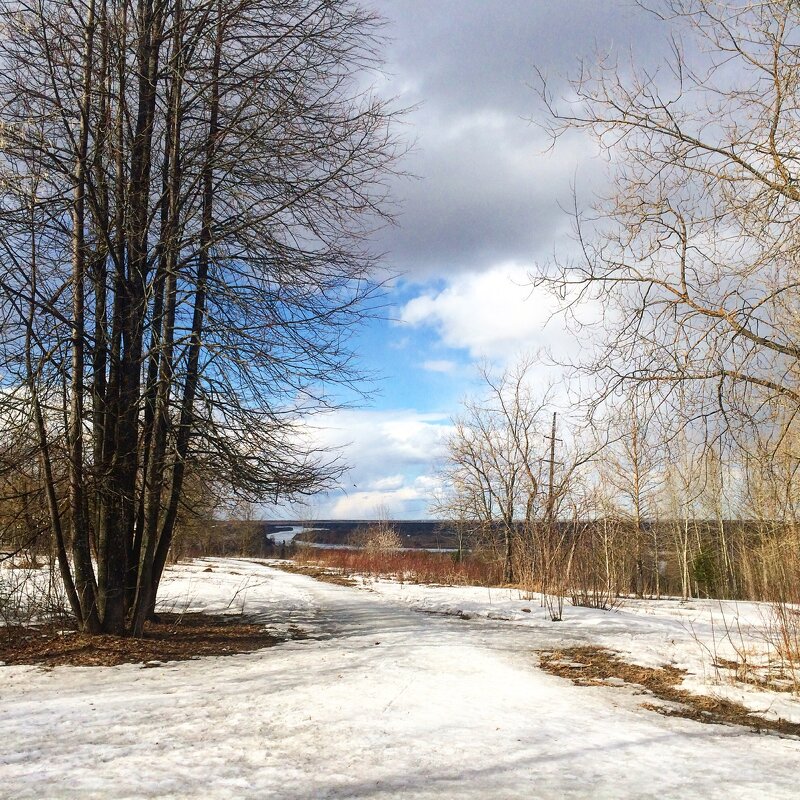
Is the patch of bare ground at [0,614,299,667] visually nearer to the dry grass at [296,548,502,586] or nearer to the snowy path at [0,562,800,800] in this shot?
the snowy path at [0,562,800,800]

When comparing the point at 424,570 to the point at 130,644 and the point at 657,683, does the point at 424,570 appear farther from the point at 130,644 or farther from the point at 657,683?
the point at 657,683

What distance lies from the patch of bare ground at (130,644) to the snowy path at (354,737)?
45 centimetres

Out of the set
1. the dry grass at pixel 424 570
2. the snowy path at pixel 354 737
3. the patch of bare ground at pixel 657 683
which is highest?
the snowy path at pixel 354 737

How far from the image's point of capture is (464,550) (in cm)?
4281

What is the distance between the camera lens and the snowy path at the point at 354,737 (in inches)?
140

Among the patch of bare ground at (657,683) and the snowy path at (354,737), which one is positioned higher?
the snowy path at (354,737)

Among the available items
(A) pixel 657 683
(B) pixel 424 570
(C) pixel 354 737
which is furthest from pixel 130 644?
(B) pixel 424 570

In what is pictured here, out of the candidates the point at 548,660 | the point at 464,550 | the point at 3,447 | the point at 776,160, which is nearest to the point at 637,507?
the point at 464,550

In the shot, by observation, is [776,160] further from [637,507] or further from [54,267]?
[637,507]

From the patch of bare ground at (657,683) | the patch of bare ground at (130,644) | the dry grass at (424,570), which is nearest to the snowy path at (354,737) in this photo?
the patch of bare ground at (657,683)

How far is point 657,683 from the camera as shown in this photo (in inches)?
269

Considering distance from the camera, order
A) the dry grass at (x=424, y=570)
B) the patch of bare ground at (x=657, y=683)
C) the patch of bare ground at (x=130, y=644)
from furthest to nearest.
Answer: the dry grass at (x=424, y=570)
the patch of bare ground at (x=130, y=644)
the patch of bare ground at (x=657, y=683)

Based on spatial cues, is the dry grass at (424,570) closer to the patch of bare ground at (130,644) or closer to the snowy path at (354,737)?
the patch of bare ground at (130,644)

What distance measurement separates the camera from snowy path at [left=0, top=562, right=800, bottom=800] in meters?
3.55
